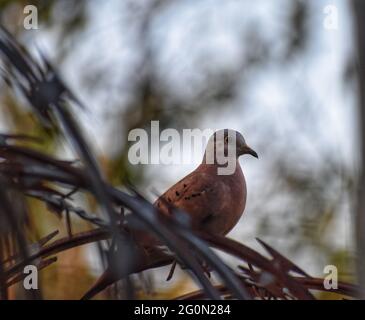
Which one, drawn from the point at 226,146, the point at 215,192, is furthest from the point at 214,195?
the point at 226,146

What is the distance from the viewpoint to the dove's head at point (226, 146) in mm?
3117

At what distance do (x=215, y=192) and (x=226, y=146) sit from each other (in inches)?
A: 5.9

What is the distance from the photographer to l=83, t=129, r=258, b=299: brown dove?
298 centimetres

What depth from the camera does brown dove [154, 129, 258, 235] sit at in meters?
2.98

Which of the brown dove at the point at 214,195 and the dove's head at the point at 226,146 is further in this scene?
the dove's head at the point at 226,146

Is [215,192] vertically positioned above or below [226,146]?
below

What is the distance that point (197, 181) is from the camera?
306 cm

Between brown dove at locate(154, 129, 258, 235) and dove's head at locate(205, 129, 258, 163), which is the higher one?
dove's head at locate(205, 129, 258, 163)

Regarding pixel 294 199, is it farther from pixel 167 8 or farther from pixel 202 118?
pixel 167 8

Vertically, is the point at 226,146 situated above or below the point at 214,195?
above

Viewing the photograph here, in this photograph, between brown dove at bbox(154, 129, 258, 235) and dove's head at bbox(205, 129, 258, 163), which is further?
dove's head at bbox(205, 129, 258, 163)

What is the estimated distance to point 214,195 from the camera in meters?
3.06

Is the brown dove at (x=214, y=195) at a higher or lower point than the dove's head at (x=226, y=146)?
lower

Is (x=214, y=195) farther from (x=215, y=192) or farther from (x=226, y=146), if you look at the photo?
(x=226, y=146)
